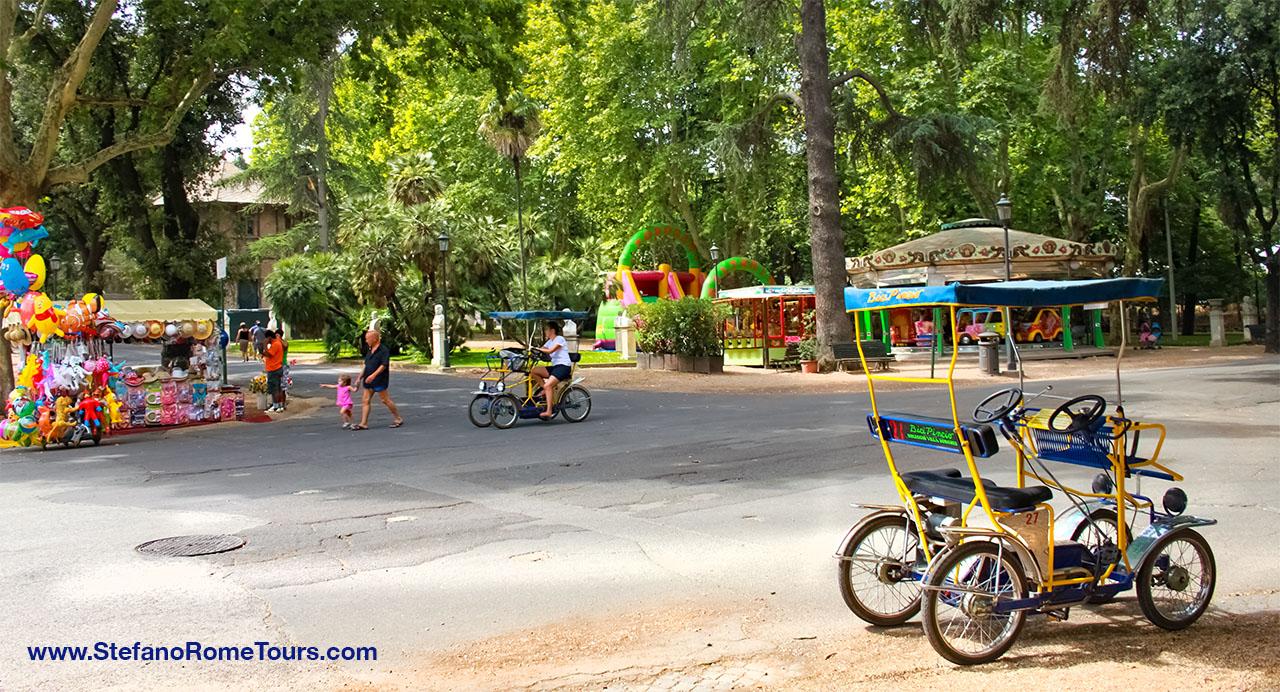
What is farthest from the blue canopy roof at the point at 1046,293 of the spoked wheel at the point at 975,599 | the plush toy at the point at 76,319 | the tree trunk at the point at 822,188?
the tree trunk at the point at 822,188

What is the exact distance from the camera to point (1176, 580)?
18.2ft

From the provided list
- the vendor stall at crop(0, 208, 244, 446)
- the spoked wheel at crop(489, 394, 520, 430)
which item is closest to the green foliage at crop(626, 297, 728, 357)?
the spoked wheel at crop(489, 394, 520, 430)

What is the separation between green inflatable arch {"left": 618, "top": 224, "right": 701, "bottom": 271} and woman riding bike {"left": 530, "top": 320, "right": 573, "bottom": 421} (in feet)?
81.2

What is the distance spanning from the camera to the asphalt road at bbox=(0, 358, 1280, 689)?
580cm

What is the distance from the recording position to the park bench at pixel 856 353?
6664 mm

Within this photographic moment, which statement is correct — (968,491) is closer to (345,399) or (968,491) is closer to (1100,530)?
(1100,530)

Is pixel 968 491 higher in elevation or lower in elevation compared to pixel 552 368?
lower

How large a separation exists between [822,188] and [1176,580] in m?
21.4

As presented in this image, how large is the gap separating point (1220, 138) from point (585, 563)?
96.5 feet

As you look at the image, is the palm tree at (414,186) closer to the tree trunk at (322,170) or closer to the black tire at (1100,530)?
the tree trunk at (322,170)

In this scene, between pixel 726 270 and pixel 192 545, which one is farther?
pixel 726 270

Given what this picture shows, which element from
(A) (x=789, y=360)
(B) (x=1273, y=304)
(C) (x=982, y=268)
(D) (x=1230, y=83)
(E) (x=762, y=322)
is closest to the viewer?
(D) (x=1230, y=83)

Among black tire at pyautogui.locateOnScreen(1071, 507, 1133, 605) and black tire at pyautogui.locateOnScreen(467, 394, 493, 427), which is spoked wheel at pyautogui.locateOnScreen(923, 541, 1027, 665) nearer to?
black tire at pyautogui.locateOnScreen(1071, 507, 1133, 605)

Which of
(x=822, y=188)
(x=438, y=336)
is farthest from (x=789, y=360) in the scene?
(x=438, y=336)
